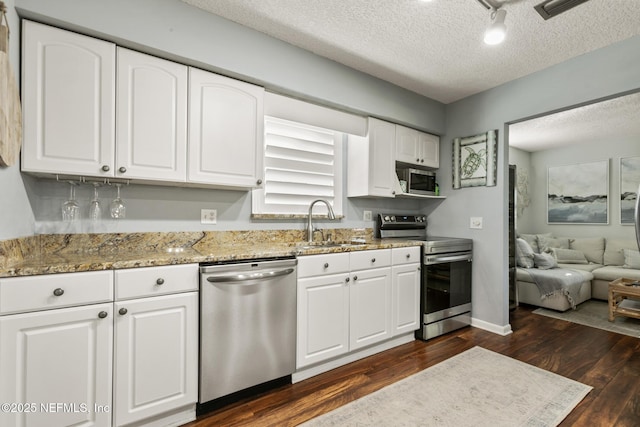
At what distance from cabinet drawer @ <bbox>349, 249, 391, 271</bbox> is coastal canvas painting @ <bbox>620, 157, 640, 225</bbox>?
16.7ft

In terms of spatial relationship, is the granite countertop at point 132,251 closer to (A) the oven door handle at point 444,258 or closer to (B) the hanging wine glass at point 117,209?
(B) the hanging wine glass at point 117,209

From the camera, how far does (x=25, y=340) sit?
1307 millimetres

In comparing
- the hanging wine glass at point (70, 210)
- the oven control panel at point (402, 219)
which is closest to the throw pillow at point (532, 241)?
the oven control panel at point (402, 219)

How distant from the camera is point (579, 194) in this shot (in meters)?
5.59

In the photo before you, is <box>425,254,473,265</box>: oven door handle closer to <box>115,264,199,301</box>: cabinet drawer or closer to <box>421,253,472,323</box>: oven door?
<box>421,253,472,323</box>: oven door

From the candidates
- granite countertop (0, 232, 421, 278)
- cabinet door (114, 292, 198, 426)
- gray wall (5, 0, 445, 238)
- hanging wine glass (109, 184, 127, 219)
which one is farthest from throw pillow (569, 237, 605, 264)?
hanging wine glass (109, 184, 127, 219)

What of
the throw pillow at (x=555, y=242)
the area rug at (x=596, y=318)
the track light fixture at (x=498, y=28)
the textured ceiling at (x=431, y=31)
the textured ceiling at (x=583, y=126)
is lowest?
the area rug at (x=596, y=318)

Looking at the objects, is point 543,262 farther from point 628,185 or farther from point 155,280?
point 155,280

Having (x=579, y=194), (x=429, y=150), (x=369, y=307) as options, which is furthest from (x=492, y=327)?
(x=579, y=194)

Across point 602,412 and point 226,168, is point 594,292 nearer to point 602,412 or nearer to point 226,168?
point 602,412

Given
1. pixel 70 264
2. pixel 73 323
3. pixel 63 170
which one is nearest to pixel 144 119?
pixel 63 170

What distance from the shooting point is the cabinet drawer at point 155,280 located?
4.99 ft

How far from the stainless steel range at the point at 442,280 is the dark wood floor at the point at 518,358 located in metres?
0.14

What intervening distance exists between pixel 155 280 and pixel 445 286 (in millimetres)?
2628
